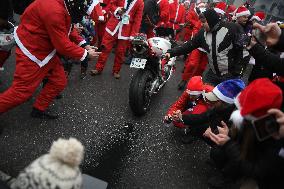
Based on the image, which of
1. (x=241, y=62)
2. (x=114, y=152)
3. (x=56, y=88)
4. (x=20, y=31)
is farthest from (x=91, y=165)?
(x=241, y=62)

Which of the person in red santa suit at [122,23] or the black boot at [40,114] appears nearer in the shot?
the black boot at [40,114]

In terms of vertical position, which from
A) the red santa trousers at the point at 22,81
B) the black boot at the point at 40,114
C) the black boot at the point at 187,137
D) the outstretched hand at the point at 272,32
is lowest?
the black boot at the point at 187,137

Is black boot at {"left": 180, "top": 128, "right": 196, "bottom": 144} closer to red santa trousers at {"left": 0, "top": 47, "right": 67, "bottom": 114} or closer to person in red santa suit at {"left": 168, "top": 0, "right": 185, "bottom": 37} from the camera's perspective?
red santa trousers at {"left": 0, "top": 47, "right": 67, "bottom": 114}

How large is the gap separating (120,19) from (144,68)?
4.96ft

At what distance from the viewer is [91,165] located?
12.1 feet

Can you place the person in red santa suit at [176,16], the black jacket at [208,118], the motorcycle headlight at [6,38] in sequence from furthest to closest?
the person in red santa suit at [176,16]
the motorcycle headlight at [6,38]
the black jacket at [208,118]

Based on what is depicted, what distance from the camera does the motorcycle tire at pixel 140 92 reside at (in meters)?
4.81

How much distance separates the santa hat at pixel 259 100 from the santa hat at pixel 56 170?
111 cm

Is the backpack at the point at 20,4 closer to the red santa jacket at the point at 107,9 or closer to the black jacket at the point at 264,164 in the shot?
the red santa jacket at the point at 107,9

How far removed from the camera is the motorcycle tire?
4.81 m

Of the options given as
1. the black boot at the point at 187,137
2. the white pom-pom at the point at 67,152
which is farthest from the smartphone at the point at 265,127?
the black boot at the point at 187,137

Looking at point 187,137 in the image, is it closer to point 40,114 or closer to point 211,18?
point 211,18

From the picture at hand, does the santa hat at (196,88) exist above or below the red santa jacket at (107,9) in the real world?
above

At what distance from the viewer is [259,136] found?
2035 millimetres
